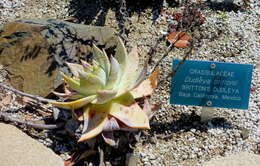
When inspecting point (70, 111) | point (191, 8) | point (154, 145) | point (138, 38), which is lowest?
point (154, 145)

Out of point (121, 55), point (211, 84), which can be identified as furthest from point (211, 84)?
point (121, 55)

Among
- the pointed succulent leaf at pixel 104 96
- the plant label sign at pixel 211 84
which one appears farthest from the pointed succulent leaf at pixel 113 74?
the plant label sign at pixel 211 84

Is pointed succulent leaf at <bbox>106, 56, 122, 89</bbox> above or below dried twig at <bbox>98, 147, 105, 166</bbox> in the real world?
above

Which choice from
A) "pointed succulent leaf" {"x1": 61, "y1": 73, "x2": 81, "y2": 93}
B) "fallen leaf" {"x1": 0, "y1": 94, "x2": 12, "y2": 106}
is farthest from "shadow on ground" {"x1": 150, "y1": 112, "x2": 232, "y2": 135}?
"fallen leaf" {"x1": 0, "y1": 94, "x2": 12, "y2": 106}

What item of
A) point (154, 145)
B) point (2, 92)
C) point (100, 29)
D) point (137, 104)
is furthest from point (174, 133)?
point (2, 92)

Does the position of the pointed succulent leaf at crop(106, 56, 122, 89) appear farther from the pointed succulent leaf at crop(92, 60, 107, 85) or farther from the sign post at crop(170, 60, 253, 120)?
the sign post at crop(170, 60, 253, 120)

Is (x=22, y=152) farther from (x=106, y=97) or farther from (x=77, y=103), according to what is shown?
(x=106, y=97)

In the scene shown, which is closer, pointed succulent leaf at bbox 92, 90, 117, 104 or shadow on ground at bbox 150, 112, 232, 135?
pointed succulent leaf at bbox 92, 90, 117, 104

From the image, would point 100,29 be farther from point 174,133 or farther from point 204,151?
point 204,151
